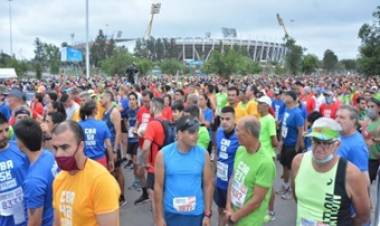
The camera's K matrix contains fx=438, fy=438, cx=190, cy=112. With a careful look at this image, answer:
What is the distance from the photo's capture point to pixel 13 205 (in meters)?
3.73

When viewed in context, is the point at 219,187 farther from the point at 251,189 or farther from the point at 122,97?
the point at 122,97

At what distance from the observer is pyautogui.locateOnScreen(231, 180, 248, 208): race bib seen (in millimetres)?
4219

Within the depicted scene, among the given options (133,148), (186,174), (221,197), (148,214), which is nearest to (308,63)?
(133,148)

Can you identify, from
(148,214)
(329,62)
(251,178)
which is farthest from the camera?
(329,62)

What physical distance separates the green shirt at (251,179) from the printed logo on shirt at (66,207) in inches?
70.7

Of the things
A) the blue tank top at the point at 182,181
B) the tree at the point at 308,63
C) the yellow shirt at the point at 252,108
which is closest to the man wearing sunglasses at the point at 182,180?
the blue tank top at the point at 182,181

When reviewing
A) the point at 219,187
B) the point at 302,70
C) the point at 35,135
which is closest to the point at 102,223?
the point at 35,135

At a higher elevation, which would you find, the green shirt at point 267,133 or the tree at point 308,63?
the tree at point 308,63

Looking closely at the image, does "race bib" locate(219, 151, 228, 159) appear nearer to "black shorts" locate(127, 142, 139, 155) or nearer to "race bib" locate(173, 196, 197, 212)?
"race bib" locate(173, 196, 197, 212)

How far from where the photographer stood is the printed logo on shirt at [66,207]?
3000 mm

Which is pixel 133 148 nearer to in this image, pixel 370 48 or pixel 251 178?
pixel 251 178

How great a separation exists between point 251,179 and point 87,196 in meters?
1.77

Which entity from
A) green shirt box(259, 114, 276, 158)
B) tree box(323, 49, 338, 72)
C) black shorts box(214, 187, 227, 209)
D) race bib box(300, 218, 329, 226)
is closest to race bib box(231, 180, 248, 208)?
race bib box(300, 218, 329, 226)

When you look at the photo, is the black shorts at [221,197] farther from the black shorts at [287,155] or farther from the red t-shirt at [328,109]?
the red t-shirt at [328,109]
